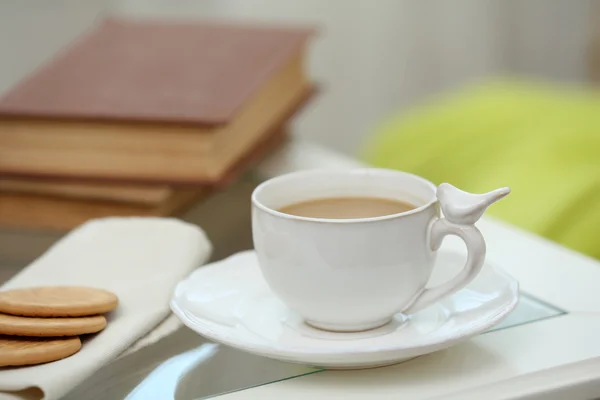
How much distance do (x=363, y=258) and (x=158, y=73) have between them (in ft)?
1.57

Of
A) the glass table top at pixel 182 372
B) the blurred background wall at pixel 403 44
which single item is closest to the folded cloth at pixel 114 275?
the glass table top at pixel 182 372

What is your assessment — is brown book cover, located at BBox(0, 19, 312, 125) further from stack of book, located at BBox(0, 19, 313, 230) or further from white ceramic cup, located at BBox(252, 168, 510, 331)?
white ceramic cup, located at BBox(252, 168, 510, 331)

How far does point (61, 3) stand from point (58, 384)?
1166 mm

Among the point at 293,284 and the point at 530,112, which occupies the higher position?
the point at 293,284

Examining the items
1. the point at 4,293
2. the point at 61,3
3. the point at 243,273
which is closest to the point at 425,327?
the point at 243,273

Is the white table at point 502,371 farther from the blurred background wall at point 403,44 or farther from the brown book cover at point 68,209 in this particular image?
the blurred background wall at point 403,44

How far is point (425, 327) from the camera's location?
0.45m

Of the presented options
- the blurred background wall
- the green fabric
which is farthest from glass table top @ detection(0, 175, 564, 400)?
the blurred background wall

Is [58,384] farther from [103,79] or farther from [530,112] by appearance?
[530,112]

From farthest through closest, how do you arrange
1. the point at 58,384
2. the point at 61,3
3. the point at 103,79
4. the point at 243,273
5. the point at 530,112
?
the point at 61,3 < the point at 530,112 < the point at 103,79 < the point at 243,273 < the point at 58,384

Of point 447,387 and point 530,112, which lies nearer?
point 447,387

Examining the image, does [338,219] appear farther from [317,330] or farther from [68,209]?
[68,209]

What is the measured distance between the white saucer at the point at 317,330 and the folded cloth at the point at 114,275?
0.09ft

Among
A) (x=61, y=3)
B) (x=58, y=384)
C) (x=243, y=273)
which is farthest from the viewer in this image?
(x=61, y=3)
